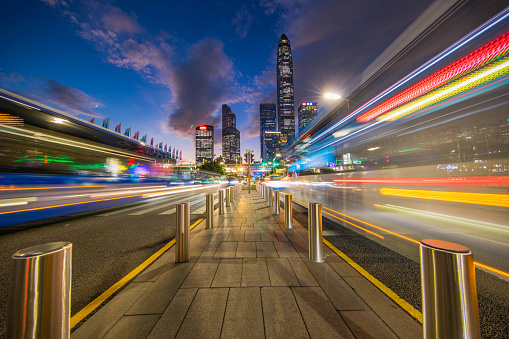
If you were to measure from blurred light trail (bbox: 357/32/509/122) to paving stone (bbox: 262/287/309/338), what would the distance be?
25.6ft

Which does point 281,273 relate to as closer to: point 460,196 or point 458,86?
point 458,86

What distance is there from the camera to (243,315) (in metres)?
2.20

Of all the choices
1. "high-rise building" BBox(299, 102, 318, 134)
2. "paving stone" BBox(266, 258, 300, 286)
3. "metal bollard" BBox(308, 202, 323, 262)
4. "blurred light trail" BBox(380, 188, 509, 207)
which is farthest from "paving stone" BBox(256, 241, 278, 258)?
"high-rise building" BBox(299, 102, 318, 134)

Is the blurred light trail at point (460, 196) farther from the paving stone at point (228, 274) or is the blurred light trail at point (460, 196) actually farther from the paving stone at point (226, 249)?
the paving stone at point (228, 274)

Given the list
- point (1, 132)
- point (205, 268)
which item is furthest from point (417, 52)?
point (1, 132)

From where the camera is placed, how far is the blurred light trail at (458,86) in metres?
5.66

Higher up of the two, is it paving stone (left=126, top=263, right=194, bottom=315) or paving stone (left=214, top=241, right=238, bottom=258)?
paving stone (left=126, top=263, right=194, bottom=315)

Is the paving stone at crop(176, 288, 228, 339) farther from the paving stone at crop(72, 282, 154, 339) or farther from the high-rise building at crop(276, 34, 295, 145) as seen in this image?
the high-rise building at crop(276, 34, 295, 145)

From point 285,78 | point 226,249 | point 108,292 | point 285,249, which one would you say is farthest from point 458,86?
point 285,78

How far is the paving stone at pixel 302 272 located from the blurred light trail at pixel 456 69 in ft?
23.9

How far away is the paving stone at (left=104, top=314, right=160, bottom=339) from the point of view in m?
1.95

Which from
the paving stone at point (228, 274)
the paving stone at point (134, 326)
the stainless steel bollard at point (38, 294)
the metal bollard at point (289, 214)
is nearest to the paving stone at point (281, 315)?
the paving stone at point (228, 274)

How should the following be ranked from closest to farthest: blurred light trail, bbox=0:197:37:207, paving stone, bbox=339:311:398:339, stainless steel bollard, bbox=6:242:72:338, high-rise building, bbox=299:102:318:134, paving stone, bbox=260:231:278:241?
stainless steel bollard, bbox=6:242:72:338, paving stone, bbox=339:311:398:339, paving stone, bbox=260:231:278:241, blurred light trail, bbox=0:197:37:207, high-rise building, bbox=299:102:318:134

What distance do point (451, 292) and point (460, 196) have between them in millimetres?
10714
